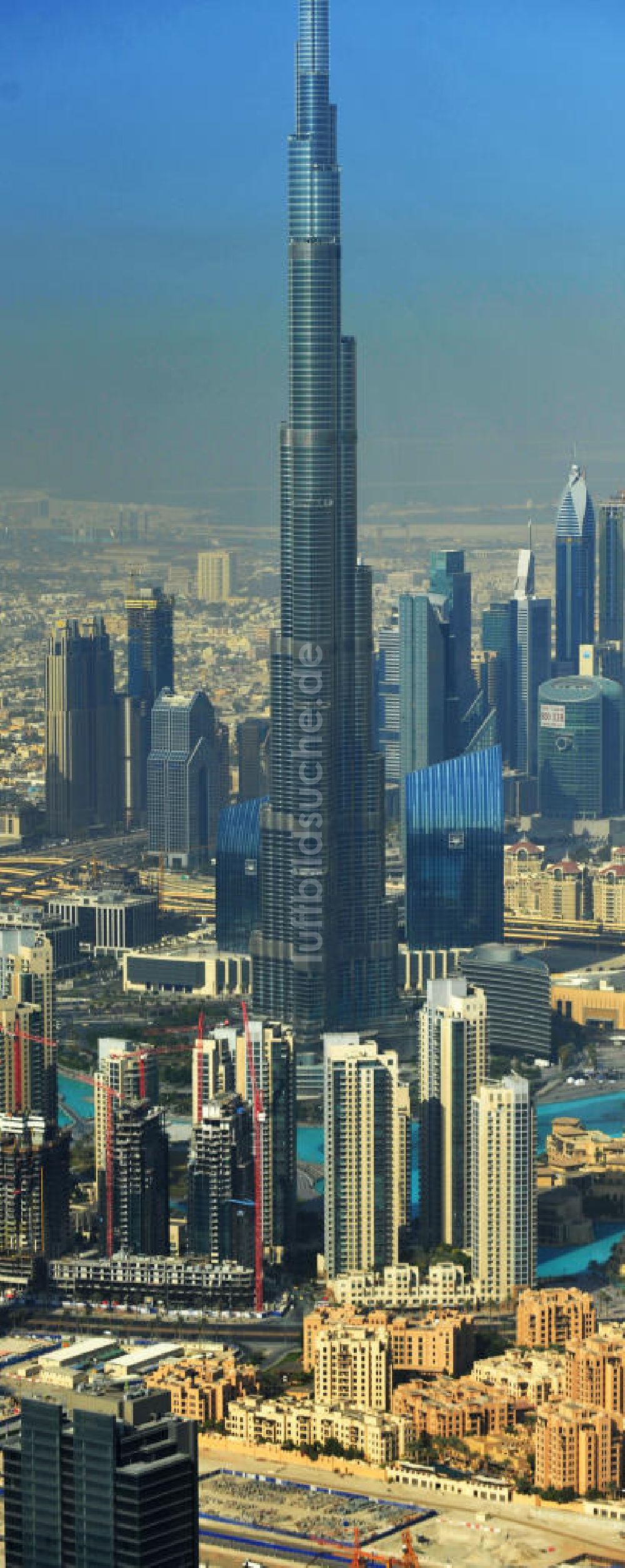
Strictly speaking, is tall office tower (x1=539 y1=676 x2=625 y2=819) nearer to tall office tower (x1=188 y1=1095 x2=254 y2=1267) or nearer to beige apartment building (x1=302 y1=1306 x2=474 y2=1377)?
tall office tower (x1=188 y1=1095 x2=254 y2=1267)

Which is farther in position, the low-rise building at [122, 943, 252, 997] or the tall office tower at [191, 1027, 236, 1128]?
the low-rise building at [122, 943, 252, 997]

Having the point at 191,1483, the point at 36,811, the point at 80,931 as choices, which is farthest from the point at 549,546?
the point at 191,1483

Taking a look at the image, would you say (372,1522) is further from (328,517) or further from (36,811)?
(36,811)

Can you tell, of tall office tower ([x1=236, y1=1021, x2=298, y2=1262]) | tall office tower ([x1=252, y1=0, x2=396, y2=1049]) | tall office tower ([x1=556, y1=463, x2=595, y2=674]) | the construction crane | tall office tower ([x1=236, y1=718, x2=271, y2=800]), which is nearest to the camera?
the construction crane

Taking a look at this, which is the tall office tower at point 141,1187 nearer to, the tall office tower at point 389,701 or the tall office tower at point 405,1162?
the tall office tower at point 405,1162

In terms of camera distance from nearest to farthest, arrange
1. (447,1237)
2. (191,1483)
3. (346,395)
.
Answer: (191,1483) → (447,1237) → (346,395)

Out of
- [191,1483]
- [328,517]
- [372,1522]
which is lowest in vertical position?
[372,1522]

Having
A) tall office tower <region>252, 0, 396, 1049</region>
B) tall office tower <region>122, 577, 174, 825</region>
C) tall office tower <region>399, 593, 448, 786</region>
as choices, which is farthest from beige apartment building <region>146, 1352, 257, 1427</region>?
tall office tower <region>122, 577, 174, 825</region>
